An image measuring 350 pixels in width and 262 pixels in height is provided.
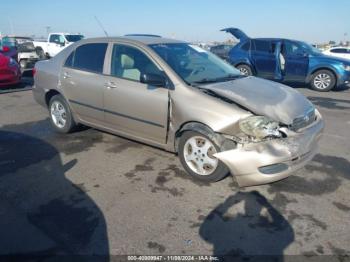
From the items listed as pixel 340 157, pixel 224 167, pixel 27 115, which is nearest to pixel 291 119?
pixel 224 167

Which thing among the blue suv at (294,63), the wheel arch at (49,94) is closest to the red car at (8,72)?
the wheel arch at (49,94)

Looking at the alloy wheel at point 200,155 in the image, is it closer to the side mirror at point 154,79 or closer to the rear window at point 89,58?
the side mirror at point 154,79

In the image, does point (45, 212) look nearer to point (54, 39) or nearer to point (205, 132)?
point (205, 132)

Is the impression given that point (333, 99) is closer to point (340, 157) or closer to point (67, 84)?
point (340, 157)

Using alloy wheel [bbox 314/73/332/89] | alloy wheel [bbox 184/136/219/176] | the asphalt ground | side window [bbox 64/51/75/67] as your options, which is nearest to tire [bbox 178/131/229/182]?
alloy wheel [bbox 184/136/219/176]

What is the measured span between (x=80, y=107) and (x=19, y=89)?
6.56m

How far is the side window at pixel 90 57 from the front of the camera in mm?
4762

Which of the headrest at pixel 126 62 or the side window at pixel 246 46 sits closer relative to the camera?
the headrest at pixel 126 62

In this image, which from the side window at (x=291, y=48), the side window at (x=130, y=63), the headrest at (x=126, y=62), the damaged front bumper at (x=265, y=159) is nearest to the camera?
the damaged front bumper at (x=265, y=159)

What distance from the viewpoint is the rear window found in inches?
188

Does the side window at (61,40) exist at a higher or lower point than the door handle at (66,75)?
lower

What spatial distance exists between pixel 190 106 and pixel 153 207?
1.24 m

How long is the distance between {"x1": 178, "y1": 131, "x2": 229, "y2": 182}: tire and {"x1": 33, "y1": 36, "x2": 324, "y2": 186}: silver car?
1cm

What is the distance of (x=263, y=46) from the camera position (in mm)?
11625
